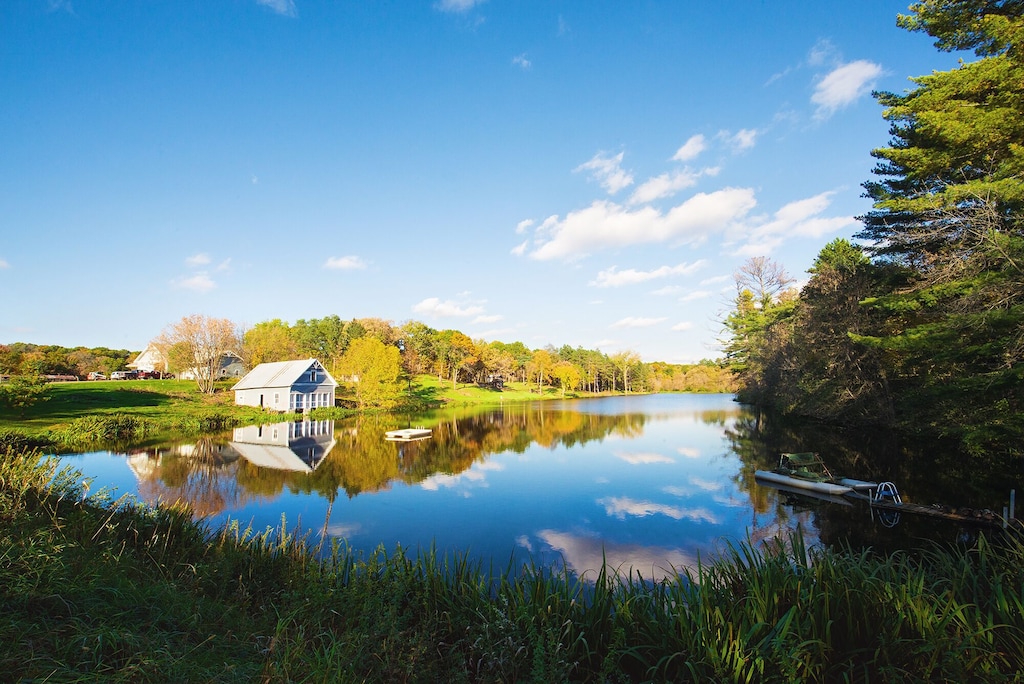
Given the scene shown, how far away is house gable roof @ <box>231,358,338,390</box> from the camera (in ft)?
143

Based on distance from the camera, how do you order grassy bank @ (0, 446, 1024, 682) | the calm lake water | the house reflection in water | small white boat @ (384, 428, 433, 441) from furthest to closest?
1. small white boat @ (384, 428, 433, 441)
2. the house reflection in water
3. the calm lake water
4. grassy bank @ (0, 446, 1024, 682)

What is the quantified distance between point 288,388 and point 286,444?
18.0m

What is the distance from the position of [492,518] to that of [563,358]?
99.1 m

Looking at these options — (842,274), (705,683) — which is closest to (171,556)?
(705,683)

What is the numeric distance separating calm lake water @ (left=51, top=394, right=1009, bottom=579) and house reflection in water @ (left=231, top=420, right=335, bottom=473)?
0.15 m

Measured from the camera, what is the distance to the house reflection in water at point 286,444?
21344mm

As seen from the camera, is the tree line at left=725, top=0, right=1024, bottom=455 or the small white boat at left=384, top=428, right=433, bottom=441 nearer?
the tree line at left=725, top=0, right=1024, bottom=455

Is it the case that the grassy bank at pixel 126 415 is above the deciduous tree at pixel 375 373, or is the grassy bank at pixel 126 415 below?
below

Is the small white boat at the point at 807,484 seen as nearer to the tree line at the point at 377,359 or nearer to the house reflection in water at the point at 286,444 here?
the house reflection in water at the point at 286,444

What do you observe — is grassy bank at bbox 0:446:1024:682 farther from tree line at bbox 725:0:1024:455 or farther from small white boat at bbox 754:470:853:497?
tree line at bbox 725:0:1024:455

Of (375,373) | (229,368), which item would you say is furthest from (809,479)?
(229,368)

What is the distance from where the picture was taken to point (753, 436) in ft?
95.6

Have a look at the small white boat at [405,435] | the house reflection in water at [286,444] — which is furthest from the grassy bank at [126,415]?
the small white boat at [405,435]

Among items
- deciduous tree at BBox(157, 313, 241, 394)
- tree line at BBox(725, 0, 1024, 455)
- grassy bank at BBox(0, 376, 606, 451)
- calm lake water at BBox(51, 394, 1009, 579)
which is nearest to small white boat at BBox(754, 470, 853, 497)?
calm lake water at BBox(51, 394, 1009, 579)
